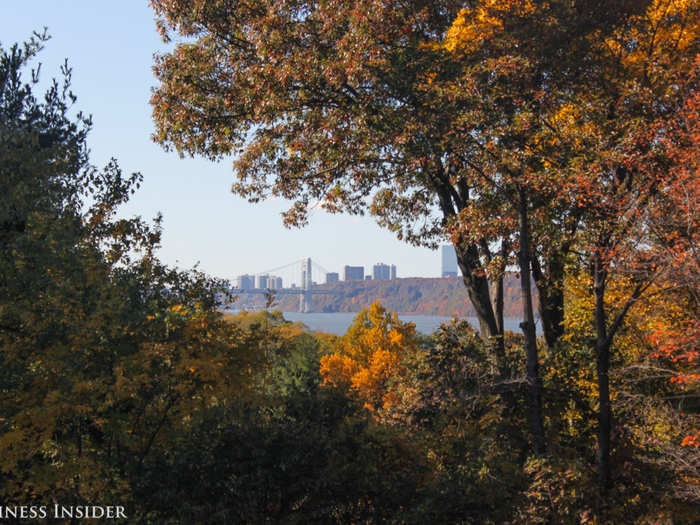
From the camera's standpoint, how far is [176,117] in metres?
13.4

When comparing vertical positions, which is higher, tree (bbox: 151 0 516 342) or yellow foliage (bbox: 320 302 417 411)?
tree (bbox: 151 0 516 342)

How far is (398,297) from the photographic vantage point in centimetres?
16400

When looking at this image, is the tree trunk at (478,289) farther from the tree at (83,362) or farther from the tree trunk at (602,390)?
the tree at (83,362)

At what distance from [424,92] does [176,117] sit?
17.6ft

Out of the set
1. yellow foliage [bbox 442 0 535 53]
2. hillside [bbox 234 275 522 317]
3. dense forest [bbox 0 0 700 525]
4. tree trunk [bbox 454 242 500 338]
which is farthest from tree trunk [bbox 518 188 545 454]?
hillside [bbox 234 275 522 317]

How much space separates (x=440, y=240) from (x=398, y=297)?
148144mm

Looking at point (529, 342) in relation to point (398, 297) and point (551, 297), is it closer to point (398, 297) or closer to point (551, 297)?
point (551, 297)

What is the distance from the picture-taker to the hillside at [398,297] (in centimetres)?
14138

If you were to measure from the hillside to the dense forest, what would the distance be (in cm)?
11393

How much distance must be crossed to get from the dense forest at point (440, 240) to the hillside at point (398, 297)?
113930 millimetres

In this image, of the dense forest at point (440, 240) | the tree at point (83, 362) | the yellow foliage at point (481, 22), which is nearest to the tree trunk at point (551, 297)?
the dense forest at point (440, 240)

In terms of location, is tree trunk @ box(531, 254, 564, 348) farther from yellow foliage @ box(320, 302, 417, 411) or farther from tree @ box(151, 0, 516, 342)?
yellow foliage @ box(320, 302, 417, 411)

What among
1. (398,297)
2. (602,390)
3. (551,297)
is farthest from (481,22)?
(398,297)

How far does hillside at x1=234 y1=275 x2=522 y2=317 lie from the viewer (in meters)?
141
